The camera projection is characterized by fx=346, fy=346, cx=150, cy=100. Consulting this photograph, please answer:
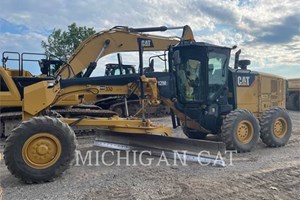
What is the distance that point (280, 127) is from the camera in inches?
315

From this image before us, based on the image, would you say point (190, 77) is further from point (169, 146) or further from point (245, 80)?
point (169, 146)

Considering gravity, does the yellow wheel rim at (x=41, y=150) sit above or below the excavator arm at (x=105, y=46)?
below

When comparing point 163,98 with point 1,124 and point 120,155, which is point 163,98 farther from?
point 1,124

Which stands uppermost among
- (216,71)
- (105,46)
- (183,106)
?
(105,46)

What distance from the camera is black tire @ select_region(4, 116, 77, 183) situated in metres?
4.84

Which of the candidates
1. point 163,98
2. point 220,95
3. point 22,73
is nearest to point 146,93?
point 163,98

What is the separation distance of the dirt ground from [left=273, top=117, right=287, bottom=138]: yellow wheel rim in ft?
5.66

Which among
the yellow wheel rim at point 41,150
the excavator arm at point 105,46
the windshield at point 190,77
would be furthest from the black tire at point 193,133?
the yellow wheel rim at point 41,150

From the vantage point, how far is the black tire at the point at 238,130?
6898mm

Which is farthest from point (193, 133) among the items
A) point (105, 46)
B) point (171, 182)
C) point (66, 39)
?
point (66, 39)

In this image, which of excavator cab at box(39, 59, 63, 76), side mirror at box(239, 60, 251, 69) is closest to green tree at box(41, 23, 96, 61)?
excavator cab at box(39, 59, 63, 76)

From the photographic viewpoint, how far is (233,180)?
16.4ft

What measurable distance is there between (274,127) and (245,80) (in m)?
1.25

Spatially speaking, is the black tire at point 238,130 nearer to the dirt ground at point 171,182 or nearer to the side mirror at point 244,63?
the dirt ground at point 171,182
